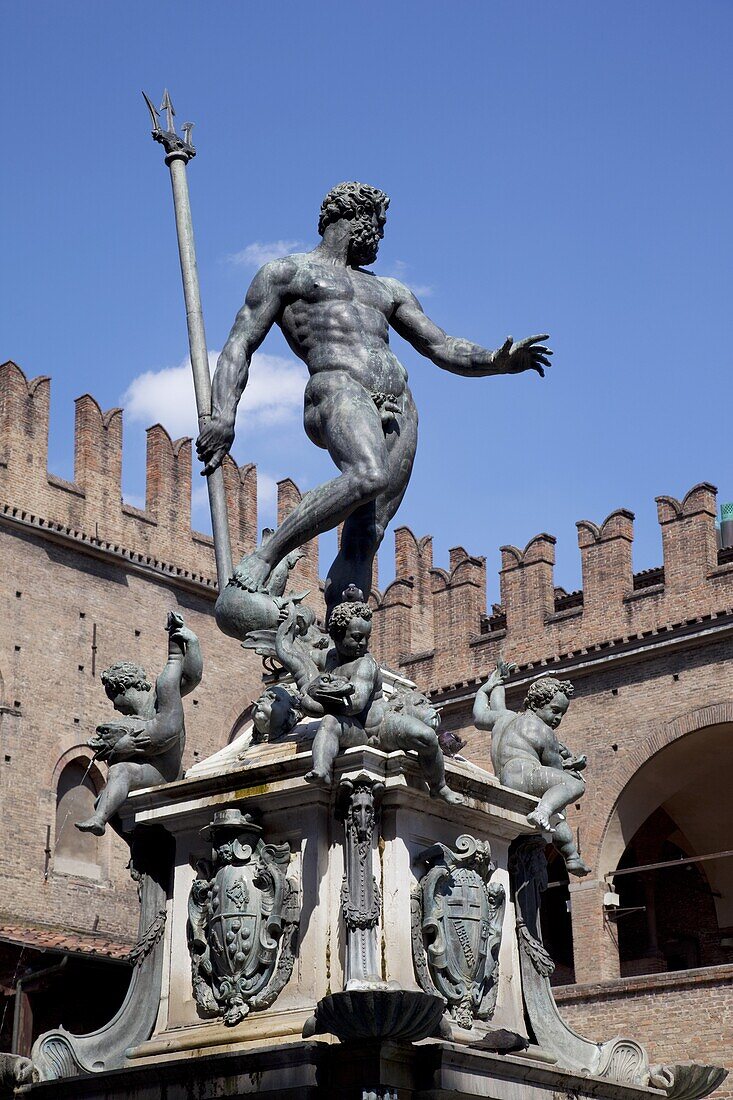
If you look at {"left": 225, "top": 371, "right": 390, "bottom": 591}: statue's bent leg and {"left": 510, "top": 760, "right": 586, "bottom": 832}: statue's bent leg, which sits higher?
{"left": 225, "top": 371, "right": 390, "bottom": 591}: statue's bent leg

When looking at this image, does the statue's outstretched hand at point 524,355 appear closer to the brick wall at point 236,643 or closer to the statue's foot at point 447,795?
the statue's foot at point 447,795

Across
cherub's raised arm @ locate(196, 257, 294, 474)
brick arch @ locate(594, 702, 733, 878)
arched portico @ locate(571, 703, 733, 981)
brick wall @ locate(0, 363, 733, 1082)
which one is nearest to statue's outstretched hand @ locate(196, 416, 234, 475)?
cherub's raised arm @ locate(196, 257, 294, 474)

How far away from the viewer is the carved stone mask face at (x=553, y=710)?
23.2 ft

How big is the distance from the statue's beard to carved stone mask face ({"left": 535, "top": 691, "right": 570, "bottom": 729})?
188 centimetres

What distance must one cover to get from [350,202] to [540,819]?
248cm

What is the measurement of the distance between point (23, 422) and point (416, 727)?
19.3m

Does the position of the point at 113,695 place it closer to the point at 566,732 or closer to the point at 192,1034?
the point at 192,1034

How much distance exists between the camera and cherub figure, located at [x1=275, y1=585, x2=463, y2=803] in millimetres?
5867

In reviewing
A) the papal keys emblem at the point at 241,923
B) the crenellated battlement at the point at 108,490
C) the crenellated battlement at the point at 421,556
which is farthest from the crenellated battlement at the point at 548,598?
the papal keys emblem at the point at 241,923

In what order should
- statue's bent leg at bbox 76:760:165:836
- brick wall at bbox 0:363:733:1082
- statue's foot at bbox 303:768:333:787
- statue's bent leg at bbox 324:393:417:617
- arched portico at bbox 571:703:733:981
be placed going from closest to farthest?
1. statue's foot at bbox 303:768:333:787
2. statue's bent leg at bbox 76:760:165:836
3. statue's bent leg at bbox 324:393:417:617
4. arched portico at bbox 571:703:733:981
5. brick wall at bbox 0:363:733:1082

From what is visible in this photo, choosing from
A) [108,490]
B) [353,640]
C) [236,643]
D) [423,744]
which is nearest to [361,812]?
[423,744]

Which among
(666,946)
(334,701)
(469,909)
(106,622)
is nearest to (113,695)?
(334,701)

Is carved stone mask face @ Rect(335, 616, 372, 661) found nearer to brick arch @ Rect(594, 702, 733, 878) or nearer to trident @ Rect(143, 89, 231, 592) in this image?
trident @ Rect(143, 89, 231, 592)

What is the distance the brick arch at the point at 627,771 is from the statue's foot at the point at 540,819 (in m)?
16.7
